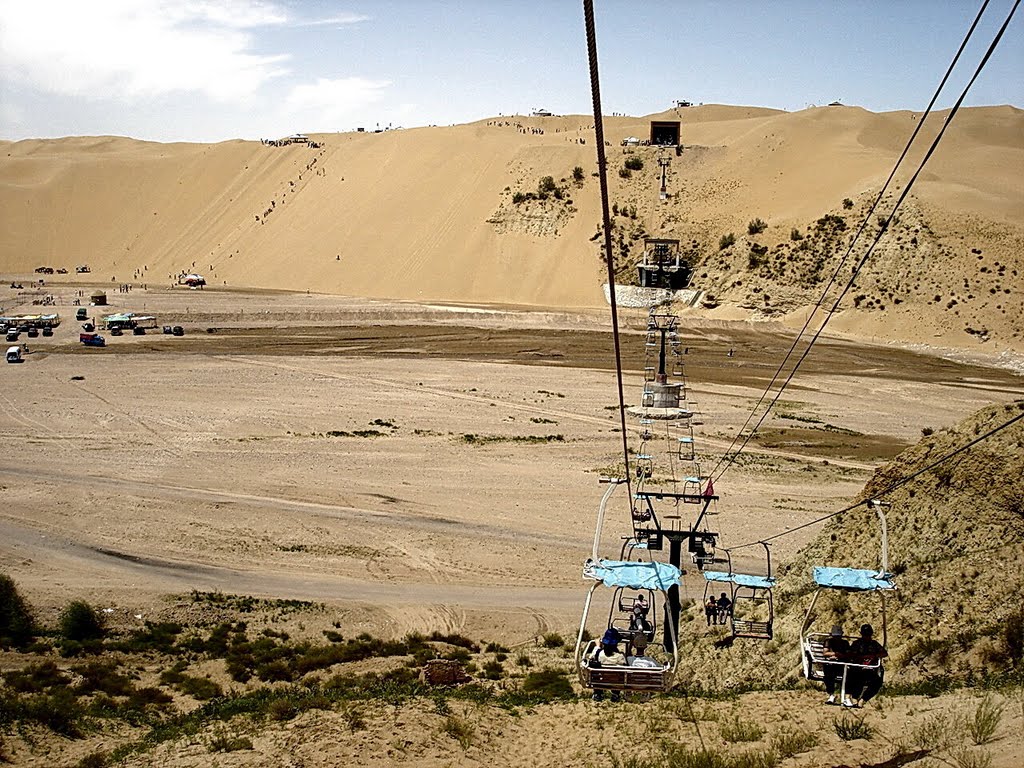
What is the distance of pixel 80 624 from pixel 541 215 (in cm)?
8766

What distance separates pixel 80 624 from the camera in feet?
70.3

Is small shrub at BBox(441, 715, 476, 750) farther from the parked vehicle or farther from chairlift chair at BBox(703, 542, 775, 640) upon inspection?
the parked vehicle

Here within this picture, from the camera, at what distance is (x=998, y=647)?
14.3 meters

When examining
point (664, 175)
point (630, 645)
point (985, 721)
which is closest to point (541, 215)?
point (664, 175)

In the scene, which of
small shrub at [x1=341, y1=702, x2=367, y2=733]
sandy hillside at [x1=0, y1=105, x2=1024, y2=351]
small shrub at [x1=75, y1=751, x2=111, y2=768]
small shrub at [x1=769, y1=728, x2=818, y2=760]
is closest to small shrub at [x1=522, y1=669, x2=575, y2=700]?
small shrub at [x1=341, y1=702, x2=367, y2=733]

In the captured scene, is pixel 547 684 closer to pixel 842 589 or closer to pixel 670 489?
pixel 842 589

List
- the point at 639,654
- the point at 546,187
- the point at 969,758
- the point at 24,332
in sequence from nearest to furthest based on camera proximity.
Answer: the point at 969,758, the point at 639,654, the point at 24,332, the point at 546,187

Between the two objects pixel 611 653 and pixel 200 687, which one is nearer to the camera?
pixel 611 653

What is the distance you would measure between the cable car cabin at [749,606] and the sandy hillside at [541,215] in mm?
56087

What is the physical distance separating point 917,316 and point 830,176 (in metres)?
28.1

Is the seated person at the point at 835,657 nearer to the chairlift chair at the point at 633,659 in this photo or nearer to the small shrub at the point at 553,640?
the chairlift chair at the point at 633,659

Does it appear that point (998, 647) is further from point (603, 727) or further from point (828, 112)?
point (828, 112)

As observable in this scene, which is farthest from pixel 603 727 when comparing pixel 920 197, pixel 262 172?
pixel 262 172

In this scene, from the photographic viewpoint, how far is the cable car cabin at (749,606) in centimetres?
1530
